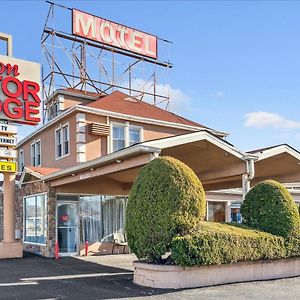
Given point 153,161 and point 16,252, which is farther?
point 16,252

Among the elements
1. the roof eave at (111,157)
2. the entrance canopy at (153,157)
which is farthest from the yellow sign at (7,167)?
the roof eave at (111,157)

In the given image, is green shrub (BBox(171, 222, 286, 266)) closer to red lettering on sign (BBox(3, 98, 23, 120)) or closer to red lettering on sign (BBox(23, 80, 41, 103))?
red lettering on sign (BBox(3, 98, 23, 120))

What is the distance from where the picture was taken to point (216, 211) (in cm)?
2622

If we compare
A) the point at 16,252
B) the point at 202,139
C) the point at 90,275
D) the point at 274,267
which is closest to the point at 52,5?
the point at 16,252

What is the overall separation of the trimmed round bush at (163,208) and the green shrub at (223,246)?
12.4 inches

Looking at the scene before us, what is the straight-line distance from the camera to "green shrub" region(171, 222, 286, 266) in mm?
10164

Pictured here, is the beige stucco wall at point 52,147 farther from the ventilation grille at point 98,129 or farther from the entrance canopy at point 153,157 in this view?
the entrance canopy at point 153,157

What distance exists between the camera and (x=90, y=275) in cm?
1251

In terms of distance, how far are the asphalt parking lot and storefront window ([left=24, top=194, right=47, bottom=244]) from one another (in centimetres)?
436

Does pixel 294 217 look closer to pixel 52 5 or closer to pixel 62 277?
pixel 62 277

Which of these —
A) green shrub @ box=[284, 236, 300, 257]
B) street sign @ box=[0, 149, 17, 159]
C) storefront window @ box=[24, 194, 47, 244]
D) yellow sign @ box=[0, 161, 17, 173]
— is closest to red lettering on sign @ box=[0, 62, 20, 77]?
street sign @ box=[0, 149, 17, 159]

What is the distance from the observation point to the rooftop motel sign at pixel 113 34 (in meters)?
27.5

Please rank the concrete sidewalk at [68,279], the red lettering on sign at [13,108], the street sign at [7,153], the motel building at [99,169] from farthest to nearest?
the red lettering on sign at [13,108], the street sign at [7,153], the motel building at [99,169], the concrete sidewalk at [68,279]

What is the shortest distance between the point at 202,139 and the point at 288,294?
5.32 meters
